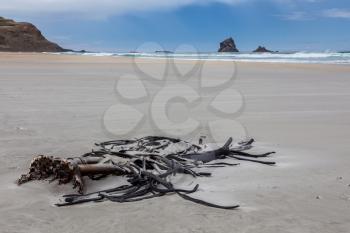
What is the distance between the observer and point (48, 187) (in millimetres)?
3367

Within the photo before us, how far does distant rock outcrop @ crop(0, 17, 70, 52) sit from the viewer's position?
6669 centimetres

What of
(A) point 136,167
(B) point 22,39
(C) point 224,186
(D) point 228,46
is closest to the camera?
(C) point 224,186

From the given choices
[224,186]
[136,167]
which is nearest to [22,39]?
[136,167]

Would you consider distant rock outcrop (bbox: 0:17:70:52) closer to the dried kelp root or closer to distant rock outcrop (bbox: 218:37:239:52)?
distant rock outcrop (bbox: 218:37:239:52)

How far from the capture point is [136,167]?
365 centimetres

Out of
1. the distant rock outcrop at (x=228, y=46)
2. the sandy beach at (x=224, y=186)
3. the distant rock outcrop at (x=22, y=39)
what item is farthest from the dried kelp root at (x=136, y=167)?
the distant rock outcrop at (x=228, y=46)

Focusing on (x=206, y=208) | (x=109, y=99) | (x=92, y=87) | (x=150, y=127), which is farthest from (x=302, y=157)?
(x=92, y=87)

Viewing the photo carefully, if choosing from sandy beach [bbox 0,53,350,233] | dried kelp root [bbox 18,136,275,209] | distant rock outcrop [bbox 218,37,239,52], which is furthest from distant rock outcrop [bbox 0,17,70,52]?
dried kelp root [bbox 18,136,275,209]

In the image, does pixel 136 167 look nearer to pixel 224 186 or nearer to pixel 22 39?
pixel 224 186

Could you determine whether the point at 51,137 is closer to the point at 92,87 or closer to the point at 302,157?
the point at 302,157

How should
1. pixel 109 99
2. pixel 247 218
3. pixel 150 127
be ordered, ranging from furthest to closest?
pixel 109 99
pixel 150 127
pixel 247 218

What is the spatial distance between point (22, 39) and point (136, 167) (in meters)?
71.1

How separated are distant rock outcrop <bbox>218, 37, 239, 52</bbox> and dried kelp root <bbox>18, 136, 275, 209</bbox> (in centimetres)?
6931

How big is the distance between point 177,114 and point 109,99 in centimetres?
243
